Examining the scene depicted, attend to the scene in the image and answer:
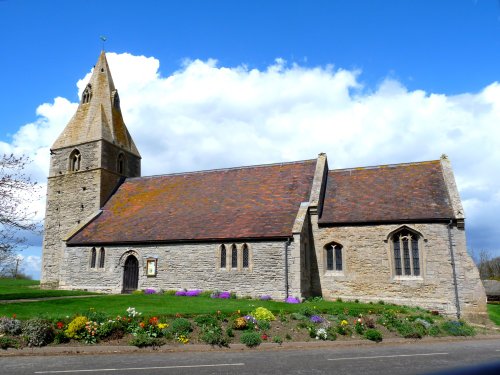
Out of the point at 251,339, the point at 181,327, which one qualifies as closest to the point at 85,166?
the point at 181,327

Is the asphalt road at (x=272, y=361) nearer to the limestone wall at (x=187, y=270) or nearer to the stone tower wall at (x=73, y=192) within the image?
the limestone wall at (x=187, y=270)

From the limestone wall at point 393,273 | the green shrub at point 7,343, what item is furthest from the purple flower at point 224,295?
the green shrub at point 7,343

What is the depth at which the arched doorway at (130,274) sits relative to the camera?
26.8 m

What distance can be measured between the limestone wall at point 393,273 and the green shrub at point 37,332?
624 inches

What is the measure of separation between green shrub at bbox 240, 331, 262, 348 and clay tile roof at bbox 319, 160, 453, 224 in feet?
40.7

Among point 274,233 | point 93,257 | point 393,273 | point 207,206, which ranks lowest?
point 393,273

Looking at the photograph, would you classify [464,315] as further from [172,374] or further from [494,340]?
[172,374]

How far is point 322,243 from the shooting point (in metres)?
25.0

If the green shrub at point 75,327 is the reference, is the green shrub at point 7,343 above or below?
below

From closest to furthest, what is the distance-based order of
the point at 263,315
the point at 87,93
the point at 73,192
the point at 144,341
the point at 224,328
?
the point at 144,341 < the point at 224,328 < the point at 263,315 < the point at 73,192 < the point at 87,93

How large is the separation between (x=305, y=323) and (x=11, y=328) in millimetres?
10526

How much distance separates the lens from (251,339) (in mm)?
13664

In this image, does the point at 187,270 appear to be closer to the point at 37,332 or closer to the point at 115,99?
the point at 37,332

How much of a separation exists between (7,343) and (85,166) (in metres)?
23.0
